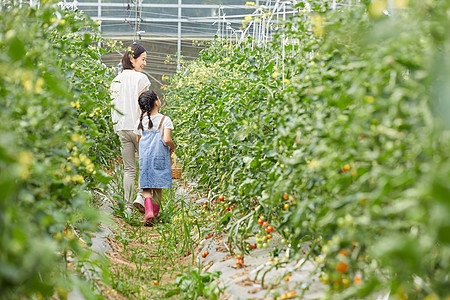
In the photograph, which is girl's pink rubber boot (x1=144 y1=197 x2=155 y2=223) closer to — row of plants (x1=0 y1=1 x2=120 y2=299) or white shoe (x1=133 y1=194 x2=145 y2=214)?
white shoe (x1=133 y1=194 x2=145 y2=214)

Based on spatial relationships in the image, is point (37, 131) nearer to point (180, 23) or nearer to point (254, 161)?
point (254, 161)

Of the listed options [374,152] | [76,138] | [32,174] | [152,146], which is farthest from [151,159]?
[374,152]

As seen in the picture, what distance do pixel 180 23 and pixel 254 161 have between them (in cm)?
916

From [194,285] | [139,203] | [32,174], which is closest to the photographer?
[32,174]

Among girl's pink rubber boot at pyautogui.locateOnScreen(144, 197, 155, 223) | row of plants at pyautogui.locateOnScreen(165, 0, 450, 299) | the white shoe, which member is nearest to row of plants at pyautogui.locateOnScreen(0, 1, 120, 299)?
row of plants at pyautogui.locateOnScreen(165, 0, 450, 299)

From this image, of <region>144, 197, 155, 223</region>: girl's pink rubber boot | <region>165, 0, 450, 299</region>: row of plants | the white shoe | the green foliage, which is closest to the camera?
<region>165, 0, 450, 299</region>: row of plants

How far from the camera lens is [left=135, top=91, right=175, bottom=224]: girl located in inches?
164

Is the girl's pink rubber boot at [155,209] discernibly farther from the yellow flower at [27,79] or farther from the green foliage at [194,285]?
the yellow flower at [27,79]

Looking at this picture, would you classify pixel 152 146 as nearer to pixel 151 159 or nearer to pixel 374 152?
pixel 151 159

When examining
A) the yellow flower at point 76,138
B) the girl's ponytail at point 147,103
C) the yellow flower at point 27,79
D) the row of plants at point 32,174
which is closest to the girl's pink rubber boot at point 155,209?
the girl's ponytail at point 147,103

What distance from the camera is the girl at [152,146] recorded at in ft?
13.7

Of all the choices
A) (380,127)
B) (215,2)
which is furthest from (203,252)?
(215,2)

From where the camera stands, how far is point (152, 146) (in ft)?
13.7

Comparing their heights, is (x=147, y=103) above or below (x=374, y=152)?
below
